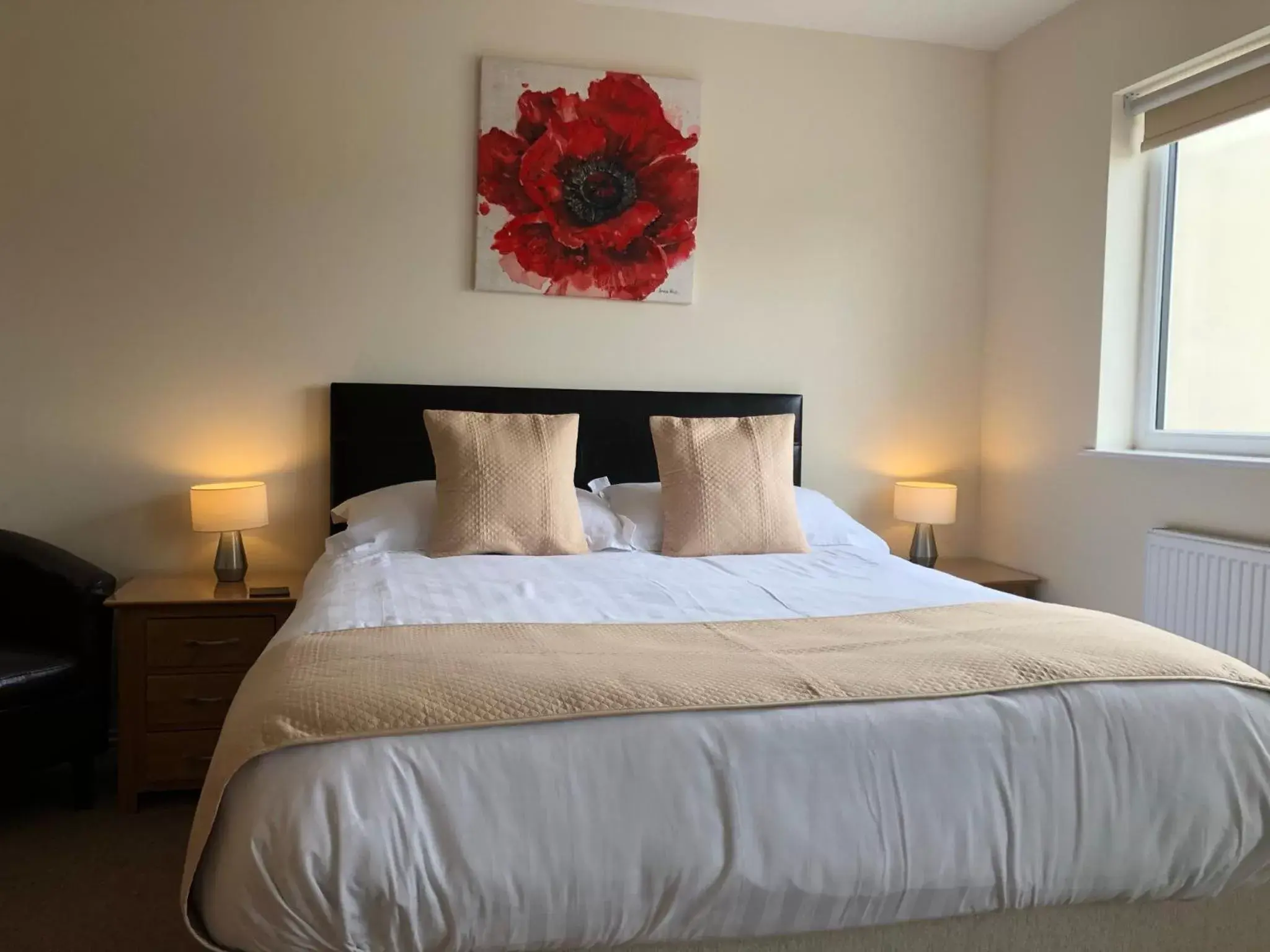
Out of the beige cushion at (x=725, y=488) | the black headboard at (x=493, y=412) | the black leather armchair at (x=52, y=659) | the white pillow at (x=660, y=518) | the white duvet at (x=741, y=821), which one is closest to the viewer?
the white duvet at (x=741, y=821)


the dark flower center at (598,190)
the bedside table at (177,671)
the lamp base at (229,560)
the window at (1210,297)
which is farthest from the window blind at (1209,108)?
the lamp base at (229,560)

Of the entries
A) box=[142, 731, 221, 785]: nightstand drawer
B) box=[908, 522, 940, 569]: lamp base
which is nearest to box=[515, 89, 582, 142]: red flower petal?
box=[908, 522, 940, 569]: lamp base

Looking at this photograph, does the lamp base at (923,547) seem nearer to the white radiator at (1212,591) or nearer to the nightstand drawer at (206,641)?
the white radiator at (1212,591)

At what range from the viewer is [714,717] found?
140 centimetres

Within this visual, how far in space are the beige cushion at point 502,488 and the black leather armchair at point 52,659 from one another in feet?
3.12

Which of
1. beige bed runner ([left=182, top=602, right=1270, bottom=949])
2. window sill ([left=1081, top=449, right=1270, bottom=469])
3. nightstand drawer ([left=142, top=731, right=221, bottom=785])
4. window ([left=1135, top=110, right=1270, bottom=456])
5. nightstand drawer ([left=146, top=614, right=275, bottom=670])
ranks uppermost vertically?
window ([left=1135, top=110, right=1270, bottom=456])

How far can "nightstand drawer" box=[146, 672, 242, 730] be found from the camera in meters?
2.69

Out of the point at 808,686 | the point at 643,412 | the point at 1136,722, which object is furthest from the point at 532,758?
the point at 643,412

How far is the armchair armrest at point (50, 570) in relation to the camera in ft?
8.77

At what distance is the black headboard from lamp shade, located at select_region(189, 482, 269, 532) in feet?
0.99

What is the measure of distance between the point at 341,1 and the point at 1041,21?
2.42 m

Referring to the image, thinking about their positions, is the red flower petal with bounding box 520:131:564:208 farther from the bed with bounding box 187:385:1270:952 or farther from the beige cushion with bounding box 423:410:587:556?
the bed with bounding box 187:385:1270:952

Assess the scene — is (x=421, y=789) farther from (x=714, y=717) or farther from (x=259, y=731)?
(x=714, y=717)

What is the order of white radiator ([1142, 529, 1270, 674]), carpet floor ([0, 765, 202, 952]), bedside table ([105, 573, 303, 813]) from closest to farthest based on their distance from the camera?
carpet floor ([0, 765, 202, 952]) < white radiator ([1142, 529, 1270, 674]) < bedside table ([105, 573, 303, 813])
